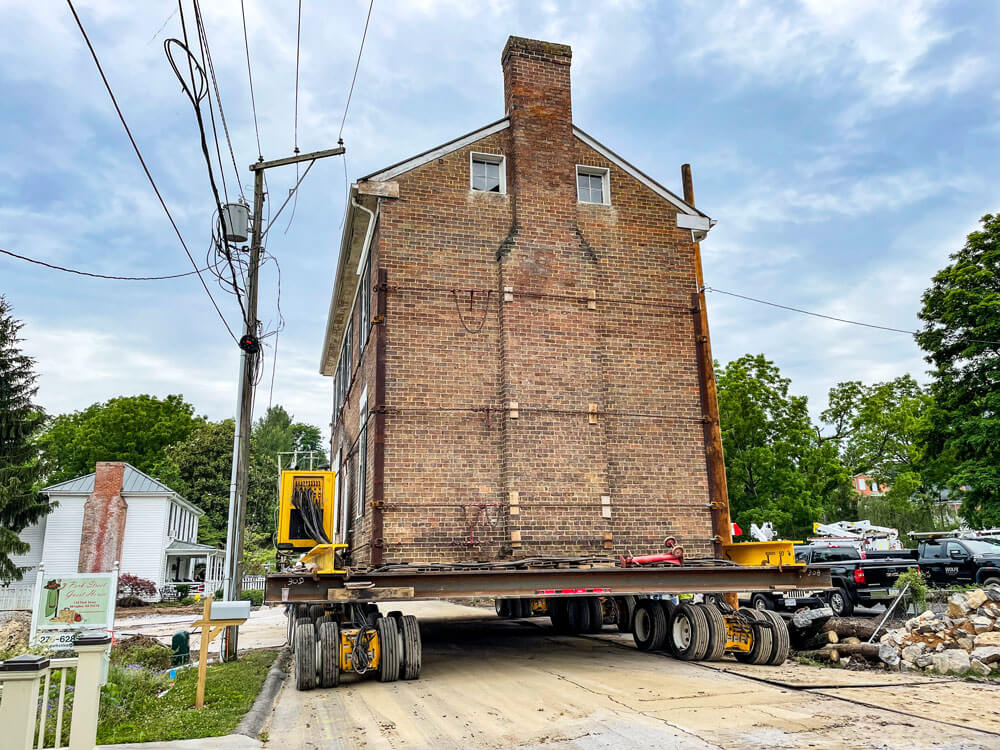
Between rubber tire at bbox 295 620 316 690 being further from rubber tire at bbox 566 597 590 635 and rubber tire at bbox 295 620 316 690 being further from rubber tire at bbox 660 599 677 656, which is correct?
rubber tire at bbox 566 597 590 635

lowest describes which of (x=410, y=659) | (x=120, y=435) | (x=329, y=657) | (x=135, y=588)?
(x=410, y=659)

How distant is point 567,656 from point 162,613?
2168 centimetres

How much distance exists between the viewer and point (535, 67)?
1462cm

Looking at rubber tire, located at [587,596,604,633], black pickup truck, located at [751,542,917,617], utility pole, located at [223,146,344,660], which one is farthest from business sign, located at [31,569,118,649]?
black pickup truck, located at [751,542,917,617]

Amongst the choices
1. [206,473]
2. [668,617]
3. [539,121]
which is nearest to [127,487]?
[206,473]

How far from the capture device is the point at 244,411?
12633mm

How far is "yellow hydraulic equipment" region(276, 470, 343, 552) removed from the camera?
16.1m

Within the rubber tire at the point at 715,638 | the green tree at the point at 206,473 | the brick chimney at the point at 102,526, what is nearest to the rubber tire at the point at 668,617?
the rubber tire at the point at 715,638

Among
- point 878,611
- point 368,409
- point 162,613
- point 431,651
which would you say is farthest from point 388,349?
point 162,613

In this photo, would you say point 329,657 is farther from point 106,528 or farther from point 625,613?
point 106,528

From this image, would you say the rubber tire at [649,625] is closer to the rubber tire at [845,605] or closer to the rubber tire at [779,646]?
the rubber tire at [779,646]

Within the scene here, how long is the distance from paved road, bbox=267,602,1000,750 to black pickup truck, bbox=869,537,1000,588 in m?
9.14

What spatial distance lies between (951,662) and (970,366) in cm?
2176

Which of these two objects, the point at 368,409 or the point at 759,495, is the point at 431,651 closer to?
the point at 368,409
